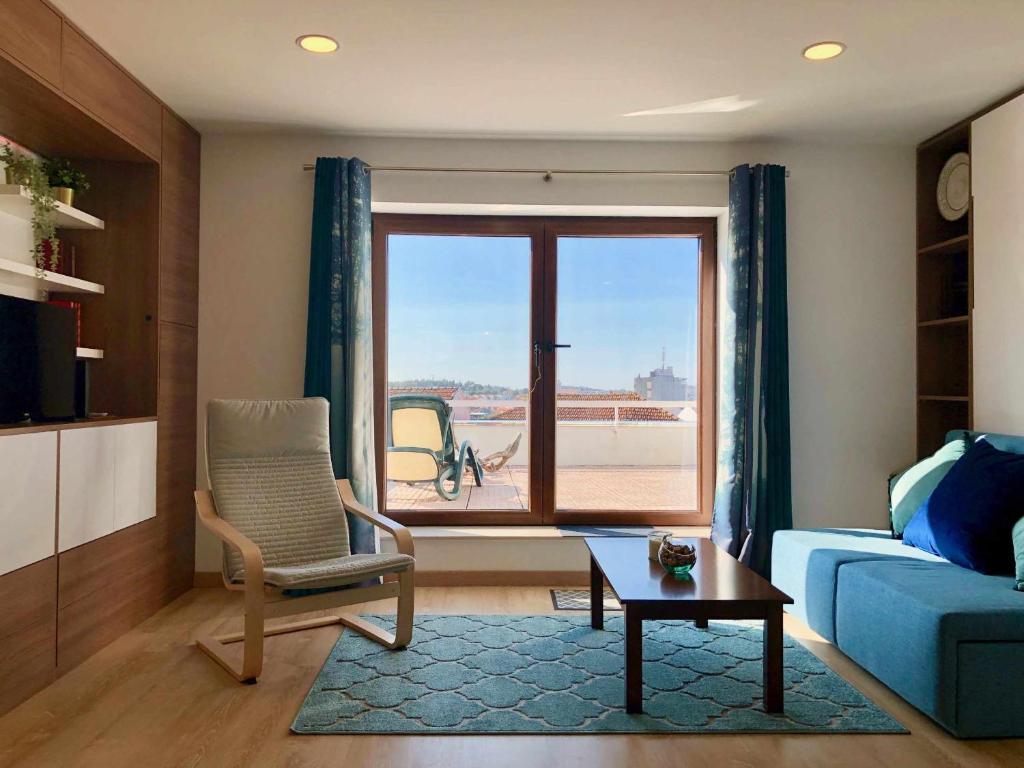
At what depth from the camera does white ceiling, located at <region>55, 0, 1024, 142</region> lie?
296 centimetres

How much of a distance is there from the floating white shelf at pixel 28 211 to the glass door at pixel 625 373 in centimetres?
246

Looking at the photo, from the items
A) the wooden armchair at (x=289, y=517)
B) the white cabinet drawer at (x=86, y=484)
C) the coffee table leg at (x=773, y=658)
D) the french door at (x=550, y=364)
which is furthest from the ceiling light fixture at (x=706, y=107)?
the white cabinet drawer at (x=86, y=484)

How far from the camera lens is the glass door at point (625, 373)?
477cm

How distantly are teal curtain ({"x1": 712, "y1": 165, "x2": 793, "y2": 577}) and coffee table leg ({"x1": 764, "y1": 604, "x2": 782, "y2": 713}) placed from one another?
1685mm

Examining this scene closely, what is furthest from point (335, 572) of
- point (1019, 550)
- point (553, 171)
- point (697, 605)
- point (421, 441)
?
point (553, 171)

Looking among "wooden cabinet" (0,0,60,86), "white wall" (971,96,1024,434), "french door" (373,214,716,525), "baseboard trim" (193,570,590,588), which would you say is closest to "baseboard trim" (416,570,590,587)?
"baseboard trim" (193,570,590,588)

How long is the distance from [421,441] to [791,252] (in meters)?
2.44

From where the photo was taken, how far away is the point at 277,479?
362cm

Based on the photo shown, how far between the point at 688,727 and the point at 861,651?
891mm

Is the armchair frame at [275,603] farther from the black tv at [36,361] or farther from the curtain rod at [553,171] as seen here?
the curtain rod at [553,171]

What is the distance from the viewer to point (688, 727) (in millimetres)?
2543

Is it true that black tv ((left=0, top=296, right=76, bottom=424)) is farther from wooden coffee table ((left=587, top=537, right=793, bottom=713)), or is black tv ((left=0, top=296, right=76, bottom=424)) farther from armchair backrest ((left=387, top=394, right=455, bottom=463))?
wooden coffee table ((left=587, top=537, right=793, bottom=713))

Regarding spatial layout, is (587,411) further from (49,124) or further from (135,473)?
(49,124)

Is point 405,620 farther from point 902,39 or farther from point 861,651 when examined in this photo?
point 902,39
